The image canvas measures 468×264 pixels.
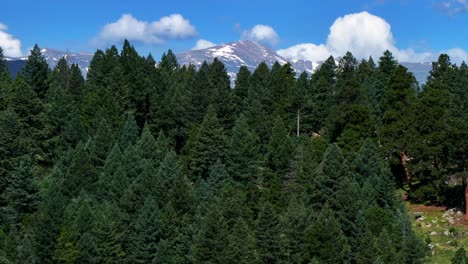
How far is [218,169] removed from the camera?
6334 centimetres

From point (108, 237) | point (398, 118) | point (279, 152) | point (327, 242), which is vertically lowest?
point (108, 237)

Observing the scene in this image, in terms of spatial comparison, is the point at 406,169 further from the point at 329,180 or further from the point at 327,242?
the point at 327,242

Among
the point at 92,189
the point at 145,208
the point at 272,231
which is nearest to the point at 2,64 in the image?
the point at 92,189

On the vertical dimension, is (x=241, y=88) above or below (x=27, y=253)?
above

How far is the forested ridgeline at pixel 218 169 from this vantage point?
166ft

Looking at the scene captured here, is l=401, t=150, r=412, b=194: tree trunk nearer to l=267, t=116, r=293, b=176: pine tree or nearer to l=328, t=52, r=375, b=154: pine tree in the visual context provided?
l=328, t=52, r=375, b=154: pine tree

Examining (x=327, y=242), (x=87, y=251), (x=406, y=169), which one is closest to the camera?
(x=327, y=242)

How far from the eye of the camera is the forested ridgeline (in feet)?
166

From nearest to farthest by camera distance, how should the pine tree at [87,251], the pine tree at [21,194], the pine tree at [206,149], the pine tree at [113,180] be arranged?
the pine tree at [87,251] → the pine tree at [113,180] → the pine tree at [21,194] → the pine tree at [206,149]

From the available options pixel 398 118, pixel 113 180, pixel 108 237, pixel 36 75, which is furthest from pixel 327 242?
pixel 36 75

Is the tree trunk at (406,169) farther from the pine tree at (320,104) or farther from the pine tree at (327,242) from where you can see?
the pine tree at (327,242)

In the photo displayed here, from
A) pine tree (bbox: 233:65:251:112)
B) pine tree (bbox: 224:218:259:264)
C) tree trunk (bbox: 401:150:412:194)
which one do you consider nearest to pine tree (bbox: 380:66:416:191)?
tree trunk (bbox: 401:150:412:194)

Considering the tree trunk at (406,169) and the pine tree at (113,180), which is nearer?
the pine tree at (113,180)

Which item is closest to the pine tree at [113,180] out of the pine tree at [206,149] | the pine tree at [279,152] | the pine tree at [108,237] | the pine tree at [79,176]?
the pine tree at [79,176]
